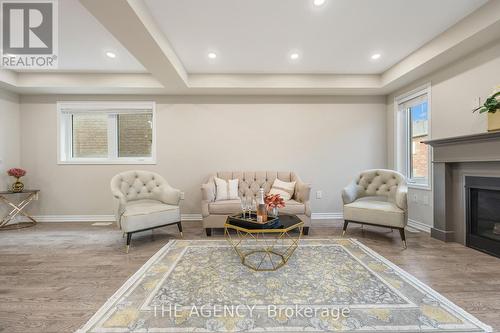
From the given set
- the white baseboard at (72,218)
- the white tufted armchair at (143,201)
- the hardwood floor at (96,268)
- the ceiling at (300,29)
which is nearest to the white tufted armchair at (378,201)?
the hardwood floor at (96,268)

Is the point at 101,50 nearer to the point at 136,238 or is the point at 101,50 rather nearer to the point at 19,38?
the point at 19,38

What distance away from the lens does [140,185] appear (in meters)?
3.54

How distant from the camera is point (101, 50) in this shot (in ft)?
9.95

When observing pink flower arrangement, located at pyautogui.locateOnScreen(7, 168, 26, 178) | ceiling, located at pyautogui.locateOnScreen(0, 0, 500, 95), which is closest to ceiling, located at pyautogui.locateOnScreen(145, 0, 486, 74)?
ceiling, located at pyautogui.locateOnScreen(0, 0, 500, 95)

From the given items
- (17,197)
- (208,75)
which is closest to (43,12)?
(208,75)

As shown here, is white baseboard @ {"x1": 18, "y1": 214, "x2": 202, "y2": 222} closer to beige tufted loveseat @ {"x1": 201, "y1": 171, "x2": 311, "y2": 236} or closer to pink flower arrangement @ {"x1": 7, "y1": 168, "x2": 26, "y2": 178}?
pink flower arrangement @ {"x1": 7, "y1": 168, "x2": 26, "y2": 178}

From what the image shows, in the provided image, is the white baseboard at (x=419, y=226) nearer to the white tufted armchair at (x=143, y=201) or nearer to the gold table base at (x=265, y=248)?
the gold table base at (x=265, y=248)

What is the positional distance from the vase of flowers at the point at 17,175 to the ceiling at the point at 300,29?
11.2ft

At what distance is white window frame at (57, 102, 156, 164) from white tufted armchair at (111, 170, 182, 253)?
2.60 ft

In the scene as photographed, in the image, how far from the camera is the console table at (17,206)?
3.73 meters

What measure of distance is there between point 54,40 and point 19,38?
0.36 metres

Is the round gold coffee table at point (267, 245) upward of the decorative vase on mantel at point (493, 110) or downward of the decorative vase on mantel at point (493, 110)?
downward

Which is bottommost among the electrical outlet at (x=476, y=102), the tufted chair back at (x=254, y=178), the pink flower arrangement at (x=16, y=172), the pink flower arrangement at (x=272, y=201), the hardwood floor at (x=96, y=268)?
the hardwood floor at (x=96, y=268)

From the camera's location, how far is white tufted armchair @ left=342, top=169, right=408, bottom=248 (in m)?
2.88
